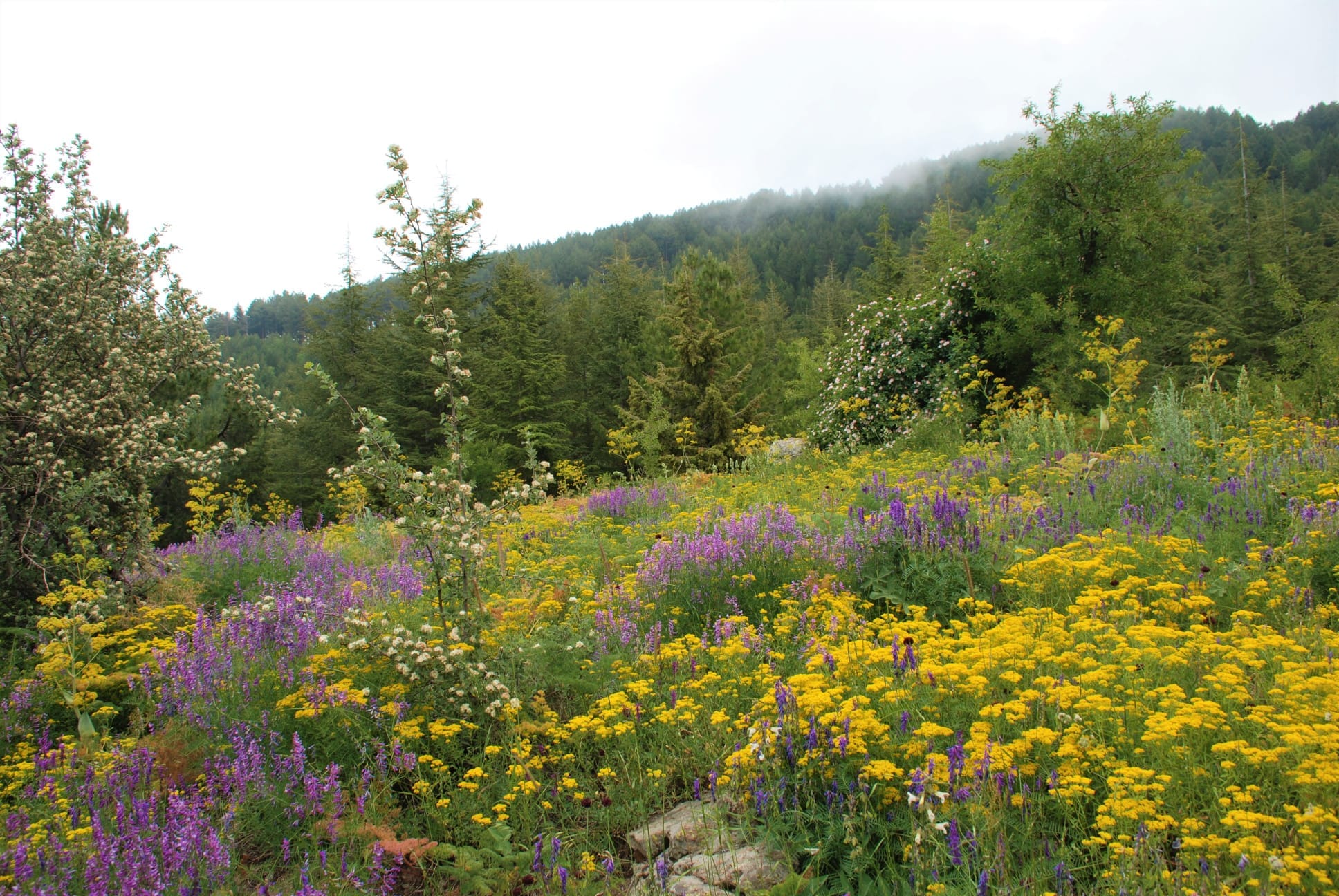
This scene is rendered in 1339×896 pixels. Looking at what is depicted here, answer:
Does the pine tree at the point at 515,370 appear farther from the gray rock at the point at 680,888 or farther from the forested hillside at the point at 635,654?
the gray rock at the point at 680,888

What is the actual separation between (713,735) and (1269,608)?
2987mm

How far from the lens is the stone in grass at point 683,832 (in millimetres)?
2430

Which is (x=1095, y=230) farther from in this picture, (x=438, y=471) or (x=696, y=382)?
(x=438, y=471)

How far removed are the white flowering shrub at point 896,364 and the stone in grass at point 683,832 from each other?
436 inches

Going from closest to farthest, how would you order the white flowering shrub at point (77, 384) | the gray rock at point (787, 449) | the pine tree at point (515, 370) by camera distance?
the white flowering shrub at point (77, 384)
the gray rock at point (787, 449)
the pine tree at point (515, 370)

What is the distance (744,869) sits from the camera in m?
2.28

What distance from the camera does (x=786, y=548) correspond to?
15.9 feet

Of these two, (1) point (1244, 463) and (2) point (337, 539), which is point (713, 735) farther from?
(2) point (337, 539)

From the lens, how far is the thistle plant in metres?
3.43

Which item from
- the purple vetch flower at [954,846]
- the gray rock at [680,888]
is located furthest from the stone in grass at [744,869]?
the purple vetch flower at [954,846]

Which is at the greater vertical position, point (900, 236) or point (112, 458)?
point (900, 236)

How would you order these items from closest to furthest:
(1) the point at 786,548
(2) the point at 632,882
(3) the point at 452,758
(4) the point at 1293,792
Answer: (4) the point at 1293,792, (2) the point at 632,882, (3) the point at 452,758, (1) the point at 786,548

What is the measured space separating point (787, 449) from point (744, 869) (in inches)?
531

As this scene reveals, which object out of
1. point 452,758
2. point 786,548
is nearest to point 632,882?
point 452,758
